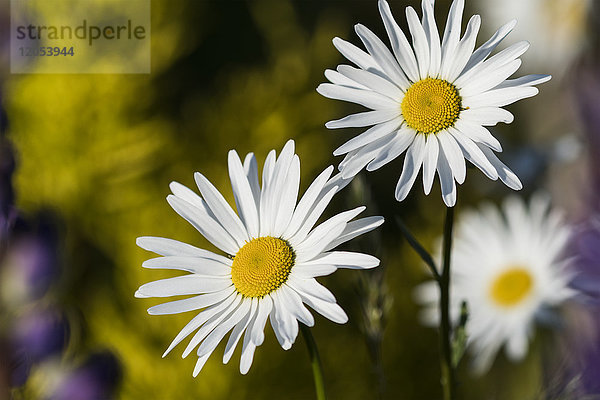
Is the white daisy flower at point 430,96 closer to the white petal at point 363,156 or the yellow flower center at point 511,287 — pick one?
the white petal at point 363,156

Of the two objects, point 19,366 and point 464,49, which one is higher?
point 464,49

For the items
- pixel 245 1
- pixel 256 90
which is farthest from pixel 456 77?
pixel 245 1

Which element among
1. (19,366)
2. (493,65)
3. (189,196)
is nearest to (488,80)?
(493,65)

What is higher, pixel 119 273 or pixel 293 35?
pixel 293 35

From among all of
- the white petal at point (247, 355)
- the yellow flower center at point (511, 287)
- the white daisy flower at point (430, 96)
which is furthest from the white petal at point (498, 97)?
the yellow flower center at point (511, 287)

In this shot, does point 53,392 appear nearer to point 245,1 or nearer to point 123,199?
point 123,199

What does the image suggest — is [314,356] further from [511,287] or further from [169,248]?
[511,287]
